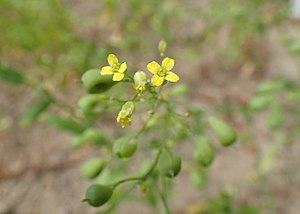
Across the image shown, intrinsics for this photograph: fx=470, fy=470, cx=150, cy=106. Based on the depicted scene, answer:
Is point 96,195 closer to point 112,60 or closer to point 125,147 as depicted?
point 125,147

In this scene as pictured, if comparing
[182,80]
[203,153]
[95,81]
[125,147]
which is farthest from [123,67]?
[182,80]

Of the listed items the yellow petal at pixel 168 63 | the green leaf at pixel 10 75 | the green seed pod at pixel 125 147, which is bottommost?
the green seed pod at pixel 125 147

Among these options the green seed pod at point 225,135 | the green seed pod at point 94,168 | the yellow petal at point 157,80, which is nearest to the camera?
the yellow petal at point 157,80

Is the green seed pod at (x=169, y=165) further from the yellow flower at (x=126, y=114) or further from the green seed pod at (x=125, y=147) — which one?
the yellow flower at (x=126, y=114)

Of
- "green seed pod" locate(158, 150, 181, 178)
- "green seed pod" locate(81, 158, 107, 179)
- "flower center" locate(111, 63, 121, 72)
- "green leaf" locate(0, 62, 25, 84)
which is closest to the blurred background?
"green leaf" locate(0, 62, 25, 84)

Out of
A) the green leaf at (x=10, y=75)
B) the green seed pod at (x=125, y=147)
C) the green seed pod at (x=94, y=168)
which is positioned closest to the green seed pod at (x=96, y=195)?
the green seed pod at (x=125, y=147)

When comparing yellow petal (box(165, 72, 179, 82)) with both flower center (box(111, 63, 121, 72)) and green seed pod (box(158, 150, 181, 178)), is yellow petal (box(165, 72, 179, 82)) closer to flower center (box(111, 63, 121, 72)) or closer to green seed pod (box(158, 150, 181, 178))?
flower center (box(111, 63, 121, 72))

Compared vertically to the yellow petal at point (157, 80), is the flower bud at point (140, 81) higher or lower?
higher
